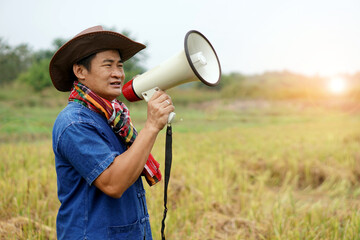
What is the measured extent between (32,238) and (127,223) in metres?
1.59

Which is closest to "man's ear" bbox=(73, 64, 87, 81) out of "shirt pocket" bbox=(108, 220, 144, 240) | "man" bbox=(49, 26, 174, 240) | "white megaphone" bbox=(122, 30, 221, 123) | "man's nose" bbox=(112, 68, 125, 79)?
"man" bbox=(49, 26, 174, 240)

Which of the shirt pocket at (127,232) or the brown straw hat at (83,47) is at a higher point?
the brown straw hat at (83,47)

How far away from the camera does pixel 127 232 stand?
4.99ft

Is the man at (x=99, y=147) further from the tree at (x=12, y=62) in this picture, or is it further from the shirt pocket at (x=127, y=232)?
the tree at (x=12, y=62)

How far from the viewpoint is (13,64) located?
948 inches

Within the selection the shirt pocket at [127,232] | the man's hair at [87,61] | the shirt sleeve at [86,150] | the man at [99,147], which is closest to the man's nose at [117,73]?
the man at [99,147]

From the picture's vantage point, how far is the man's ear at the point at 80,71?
62.5 inches

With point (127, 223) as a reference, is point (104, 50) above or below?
above

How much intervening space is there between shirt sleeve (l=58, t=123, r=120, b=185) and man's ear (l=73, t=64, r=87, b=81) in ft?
0.97

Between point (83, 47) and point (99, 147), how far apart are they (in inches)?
20.1

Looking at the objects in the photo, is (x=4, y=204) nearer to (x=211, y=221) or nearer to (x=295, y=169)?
(x=211, y=221)

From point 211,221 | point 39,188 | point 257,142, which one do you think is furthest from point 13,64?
point 211,221

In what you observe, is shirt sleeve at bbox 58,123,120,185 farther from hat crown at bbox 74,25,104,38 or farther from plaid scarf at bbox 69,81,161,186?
hat crown at bbox 74,25,104,38

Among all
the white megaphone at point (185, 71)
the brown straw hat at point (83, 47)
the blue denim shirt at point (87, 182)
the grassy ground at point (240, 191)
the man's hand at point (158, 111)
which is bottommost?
the grassy ground at point (240, 191)
